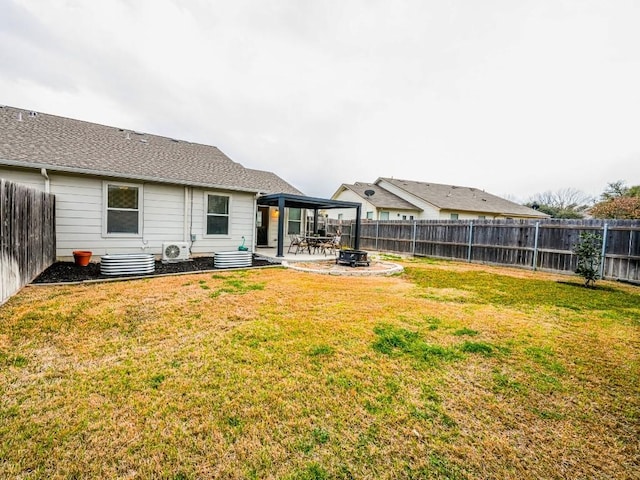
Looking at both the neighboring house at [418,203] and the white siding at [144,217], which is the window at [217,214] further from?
the neighboring house at [418,203]

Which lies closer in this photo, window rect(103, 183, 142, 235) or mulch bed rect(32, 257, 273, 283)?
mulch bed rect(32, 257, 273, 283)

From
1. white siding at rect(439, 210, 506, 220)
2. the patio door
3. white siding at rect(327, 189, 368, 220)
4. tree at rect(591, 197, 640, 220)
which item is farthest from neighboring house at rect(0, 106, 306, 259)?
tree at rect(591, 197, 640, 220)

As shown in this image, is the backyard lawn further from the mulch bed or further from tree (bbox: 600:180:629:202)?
tree (bbox: 600:180:629:202)

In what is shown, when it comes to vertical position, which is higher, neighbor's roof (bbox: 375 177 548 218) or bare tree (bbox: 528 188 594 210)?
bare tree (bbox: 528 188 594 210)

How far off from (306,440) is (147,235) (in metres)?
8.24

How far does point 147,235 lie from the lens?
837 cm

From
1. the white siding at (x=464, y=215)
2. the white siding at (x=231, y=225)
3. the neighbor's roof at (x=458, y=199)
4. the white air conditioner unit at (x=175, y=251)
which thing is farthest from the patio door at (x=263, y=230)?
the white siding at (x=464, y=215)

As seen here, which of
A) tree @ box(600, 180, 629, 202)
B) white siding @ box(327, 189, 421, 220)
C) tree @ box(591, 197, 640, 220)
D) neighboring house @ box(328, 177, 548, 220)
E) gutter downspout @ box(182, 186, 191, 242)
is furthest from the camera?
tree @ box(600, 180, 629, 202)

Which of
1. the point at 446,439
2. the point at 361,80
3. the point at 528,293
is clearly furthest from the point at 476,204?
the point at 446,439

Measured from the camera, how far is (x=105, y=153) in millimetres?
8328

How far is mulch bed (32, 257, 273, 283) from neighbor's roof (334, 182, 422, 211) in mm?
15403

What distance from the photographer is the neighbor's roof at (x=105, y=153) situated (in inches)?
281

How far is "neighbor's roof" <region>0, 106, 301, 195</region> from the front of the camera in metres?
7.15

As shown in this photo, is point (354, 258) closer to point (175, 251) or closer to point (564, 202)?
point (175, 251)
